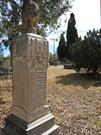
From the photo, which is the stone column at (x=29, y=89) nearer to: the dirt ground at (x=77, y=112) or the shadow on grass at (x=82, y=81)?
the dirt ground at (x=77, y=112)

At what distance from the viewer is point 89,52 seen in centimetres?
1889

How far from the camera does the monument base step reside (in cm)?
505

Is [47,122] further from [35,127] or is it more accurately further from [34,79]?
[34,79]

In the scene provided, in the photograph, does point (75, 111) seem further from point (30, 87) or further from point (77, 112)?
point (30, 87)

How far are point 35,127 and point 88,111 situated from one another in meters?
3.44

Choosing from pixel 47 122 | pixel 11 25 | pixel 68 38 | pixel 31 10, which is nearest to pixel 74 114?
pixel 47 122

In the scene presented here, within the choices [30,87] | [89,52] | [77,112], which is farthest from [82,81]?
[30,87]

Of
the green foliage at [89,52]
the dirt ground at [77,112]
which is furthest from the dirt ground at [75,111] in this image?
the green foliage at [89,52]

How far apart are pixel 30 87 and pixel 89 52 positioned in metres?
14.3

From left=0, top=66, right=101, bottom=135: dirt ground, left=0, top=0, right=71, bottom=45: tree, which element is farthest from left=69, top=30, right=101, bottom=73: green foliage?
left=0, top=66, right=101, bottom=135: dirt ground

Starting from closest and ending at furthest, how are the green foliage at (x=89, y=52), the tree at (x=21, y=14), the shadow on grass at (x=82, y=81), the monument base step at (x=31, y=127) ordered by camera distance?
the monument base step at (x=31, y=127), the tree at (x=21, y=14), the shadow on grass at (x=82, y=81), the green foliage at (x=89, y=52)

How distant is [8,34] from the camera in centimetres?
1490

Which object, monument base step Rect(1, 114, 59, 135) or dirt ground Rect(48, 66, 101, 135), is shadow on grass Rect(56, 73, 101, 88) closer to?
dirt ground Rect(48, 66, 101, 135)

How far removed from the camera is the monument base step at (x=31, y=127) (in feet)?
16.6
